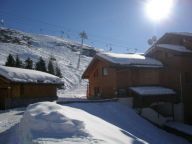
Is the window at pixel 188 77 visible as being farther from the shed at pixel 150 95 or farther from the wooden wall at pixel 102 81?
the wooden wall at pixel 102 81

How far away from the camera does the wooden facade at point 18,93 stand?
26.6 m

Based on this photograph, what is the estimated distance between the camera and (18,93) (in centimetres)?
2756

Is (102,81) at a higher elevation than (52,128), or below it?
higher

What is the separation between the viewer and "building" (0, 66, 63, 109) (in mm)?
26413

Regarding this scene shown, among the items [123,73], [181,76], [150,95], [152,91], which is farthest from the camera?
[181,76]

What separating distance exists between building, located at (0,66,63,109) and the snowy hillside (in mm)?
37605

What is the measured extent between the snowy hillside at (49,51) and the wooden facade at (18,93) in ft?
124

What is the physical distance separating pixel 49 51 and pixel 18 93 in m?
80.2

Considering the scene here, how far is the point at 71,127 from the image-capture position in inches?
347

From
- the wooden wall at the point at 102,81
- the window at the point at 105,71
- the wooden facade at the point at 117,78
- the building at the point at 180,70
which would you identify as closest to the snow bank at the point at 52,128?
the wooden facade at the point at 117,78

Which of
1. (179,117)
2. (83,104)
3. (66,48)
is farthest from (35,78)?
(66,48)

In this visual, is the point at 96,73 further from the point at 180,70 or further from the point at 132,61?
the point at 180,70

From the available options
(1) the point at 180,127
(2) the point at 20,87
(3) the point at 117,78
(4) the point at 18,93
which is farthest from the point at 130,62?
(4) the point at 18,93

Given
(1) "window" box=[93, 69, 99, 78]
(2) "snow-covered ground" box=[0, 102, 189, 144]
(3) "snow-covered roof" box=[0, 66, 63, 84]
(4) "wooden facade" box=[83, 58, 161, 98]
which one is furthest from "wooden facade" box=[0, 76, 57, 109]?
(2) "snow-covered ground" box=[0, 102, 189, 144]
